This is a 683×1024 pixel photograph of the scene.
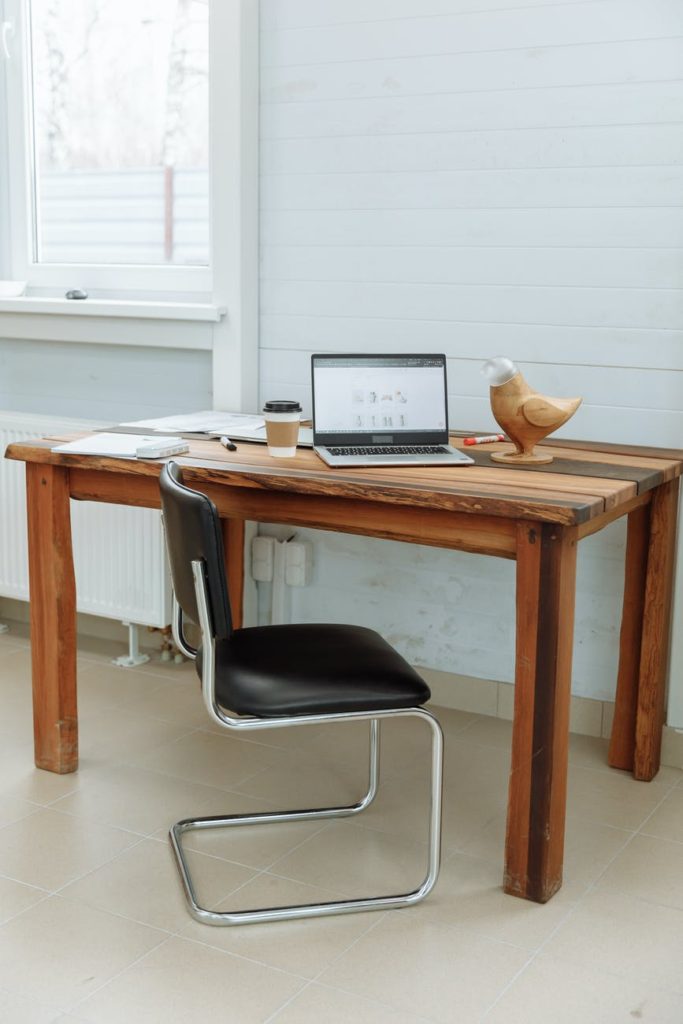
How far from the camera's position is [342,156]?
3.00 metres

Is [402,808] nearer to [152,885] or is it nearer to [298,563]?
[152,885]

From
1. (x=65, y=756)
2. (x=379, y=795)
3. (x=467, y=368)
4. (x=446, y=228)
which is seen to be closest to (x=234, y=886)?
(x=379, y=795)

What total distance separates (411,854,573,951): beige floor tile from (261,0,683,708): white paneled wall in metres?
0.79

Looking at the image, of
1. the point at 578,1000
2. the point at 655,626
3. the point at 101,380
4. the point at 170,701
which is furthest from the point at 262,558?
the point at 578,1000

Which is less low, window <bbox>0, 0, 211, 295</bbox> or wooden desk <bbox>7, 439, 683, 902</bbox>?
window <bbox>0, 0, 211, 295</bbox>

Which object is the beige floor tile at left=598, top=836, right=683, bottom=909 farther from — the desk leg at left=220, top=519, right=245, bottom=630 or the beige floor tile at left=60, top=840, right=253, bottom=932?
the desk leg at left=220, top=519, right=245, bottom=630

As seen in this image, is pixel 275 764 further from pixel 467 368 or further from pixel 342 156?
pixel 342 156

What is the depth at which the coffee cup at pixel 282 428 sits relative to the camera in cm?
246

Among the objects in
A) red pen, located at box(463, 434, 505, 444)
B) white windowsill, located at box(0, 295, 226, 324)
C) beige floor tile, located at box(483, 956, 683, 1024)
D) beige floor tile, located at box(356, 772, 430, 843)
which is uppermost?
white windowsill, located at box(0, 295, 226, 324)

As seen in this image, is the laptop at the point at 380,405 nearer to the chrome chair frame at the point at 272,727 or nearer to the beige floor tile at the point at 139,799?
the chrome chair frame at the point at 272,727

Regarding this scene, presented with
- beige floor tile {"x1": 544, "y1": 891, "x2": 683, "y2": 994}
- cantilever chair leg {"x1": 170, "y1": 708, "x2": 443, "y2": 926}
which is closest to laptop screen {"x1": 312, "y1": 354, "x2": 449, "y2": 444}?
cantilever chair leg {"x1": 170, "y1": 708, "x2": 443, "y2": 926}

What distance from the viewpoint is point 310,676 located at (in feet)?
6.89

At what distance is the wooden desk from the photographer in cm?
209

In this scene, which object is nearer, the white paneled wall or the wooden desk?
Result: the wooden desk
